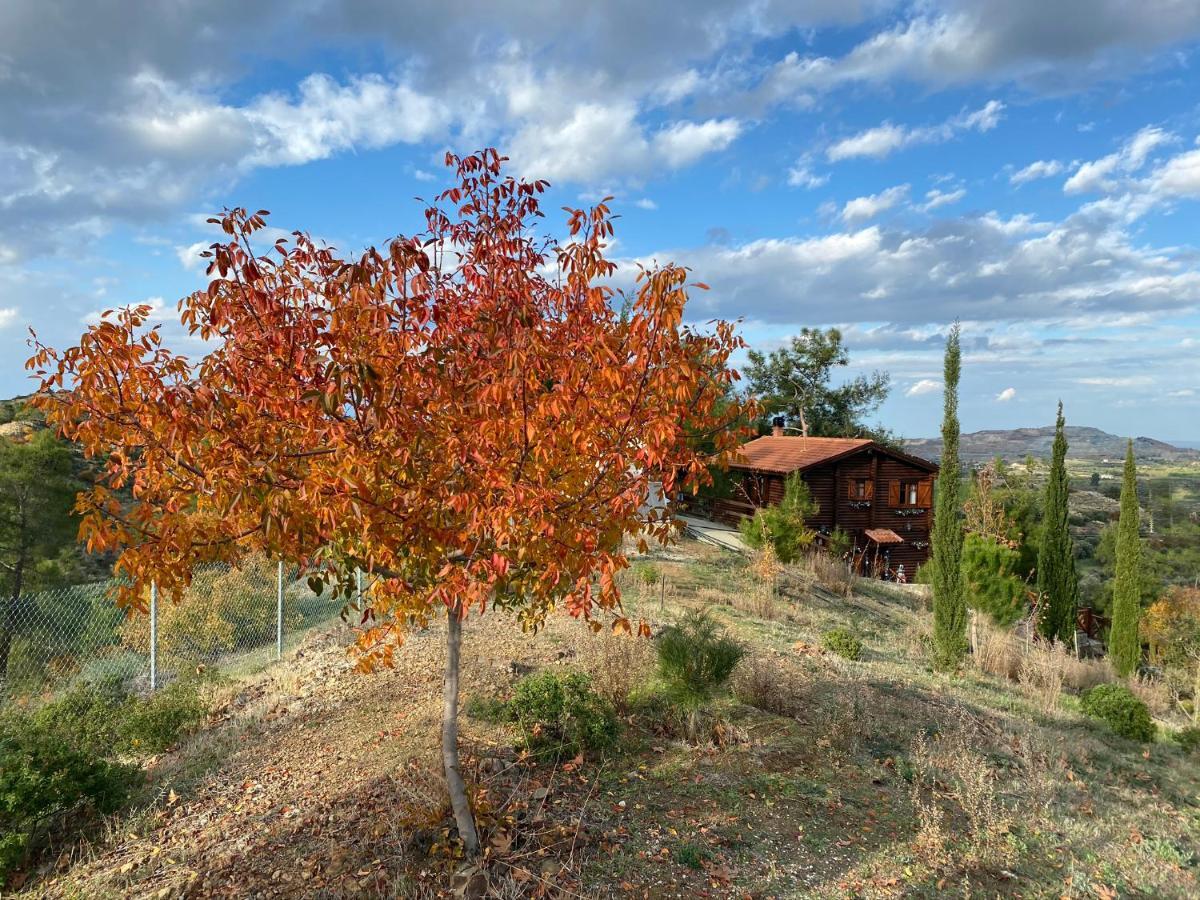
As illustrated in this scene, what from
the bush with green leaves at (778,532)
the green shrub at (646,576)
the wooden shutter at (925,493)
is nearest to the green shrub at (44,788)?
the green shrub at (646,576)

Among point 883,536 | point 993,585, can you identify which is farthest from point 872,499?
point 993,585

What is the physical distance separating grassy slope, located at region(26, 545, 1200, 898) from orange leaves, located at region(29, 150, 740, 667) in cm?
183

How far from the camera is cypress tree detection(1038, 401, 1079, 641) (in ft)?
61.3

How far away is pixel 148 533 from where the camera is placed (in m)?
3.48

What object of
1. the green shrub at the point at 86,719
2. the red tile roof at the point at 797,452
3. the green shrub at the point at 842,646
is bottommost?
the green shrub at the point at 842,646

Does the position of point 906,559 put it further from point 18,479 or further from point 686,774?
point 18,479

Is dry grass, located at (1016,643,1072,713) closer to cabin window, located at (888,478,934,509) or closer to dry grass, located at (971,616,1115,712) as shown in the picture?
dry grass, located at (971,616,1115,712)

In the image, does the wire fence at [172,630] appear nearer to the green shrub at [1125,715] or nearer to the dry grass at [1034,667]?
the dry grass at [1034,667]

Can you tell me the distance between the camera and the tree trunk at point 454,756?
4.25 meters

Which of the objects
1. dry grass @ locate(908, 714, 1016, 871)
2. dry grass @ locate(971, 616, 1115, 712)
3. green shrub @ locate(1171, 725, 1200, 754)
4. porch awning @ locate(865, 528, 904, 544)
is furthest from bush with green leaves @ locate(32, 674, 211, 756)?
porch awning @ locate(865, 528, 904, 544)

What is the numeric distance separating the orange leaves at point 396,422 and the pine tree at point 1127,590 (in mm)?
18239

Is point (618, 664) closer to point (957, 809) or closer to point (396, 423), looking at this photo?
point (957, 809)

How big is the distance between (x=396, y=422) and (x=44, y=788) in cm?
396

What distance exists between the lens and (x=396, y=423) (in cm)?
327
